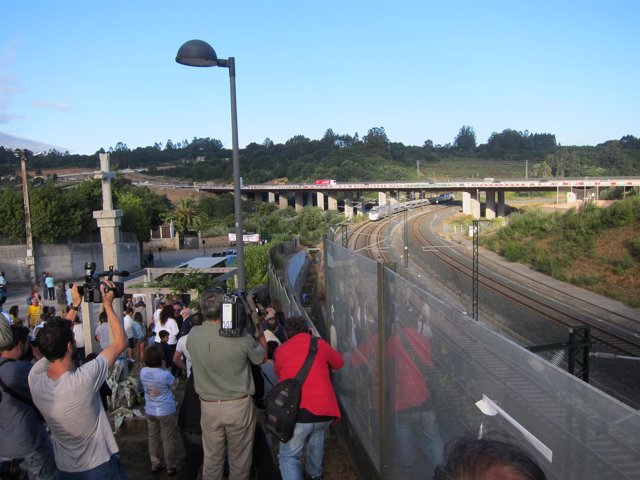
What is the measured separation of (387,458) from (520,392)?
101 inches

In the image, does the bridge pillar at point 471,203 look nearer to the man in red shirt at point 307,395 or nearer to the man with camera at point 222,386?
the man in red shirt at point 307,395

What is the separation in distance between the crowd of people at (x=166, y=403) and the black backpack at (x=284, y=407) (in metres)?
0.13

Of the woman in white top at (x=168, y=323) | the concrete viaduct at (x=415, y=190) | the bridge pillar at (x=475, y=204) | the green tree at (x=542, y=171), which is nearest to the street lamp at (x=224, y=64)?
the woman in white top at (x=168, y=323)

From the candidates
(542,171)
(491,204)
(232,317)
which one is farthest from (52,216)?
(542,171)

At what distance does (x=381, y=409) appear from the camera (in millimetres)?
4496

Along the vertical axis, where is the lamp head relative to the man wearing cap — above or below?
above

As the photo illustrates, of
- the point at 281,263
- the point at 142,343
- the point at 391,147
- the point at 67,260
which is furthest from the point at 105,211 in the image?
the point at 391,147

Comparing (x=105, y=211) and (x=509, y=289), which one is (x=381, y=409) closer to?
(x=105, y=211)

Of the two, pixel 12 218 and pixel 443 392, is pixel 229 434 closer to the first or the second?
pixel 443 392

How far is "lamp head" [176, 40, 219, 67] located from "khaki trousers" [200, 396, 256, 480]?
5.48 metres

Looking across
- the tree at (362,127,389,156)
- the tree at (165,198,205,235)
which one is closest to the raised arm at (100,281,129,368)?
the tree at (165,198,205,235)

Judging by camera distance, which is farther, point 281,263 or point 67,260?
point 67,260

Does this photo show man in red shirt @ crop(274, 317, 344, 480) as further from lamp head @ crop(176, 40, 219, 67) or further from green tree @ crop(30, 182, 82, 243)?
green tree @ crop(30, 182, 82, 243)

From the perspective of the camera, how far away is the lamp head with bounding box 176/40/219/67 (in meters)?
8.34
